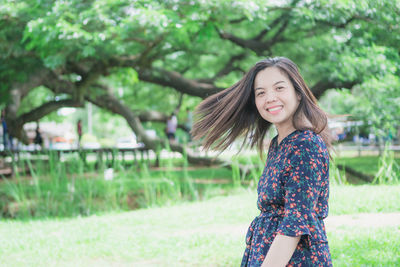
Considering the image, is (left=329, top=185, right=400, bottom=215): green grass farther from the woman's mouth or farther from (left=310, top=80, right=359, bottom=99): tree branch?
the woman's mouth

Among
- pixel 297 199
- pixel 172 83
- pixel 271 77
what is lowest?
pixel 297 199

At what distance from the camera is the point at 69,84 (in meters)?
13.6

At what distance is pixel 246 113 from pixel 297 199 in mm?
638

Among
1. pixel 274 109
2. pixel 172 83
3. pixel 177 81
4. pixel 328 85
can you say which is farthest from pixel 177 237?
pixel 172 83

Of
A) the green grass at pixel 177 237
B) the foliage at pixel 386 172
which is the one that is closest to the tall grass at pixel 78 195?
the green grass at pixel 177 237

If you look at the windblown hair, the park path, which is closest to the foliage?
the park path

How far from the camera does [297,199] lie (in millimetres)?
1654

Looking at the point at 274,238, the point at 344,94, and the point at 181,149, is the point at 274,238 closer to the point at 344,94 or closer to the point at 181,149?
the point at 344,94

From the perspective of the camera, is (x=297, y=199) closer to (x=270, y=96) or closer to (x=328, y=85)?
(x=270, y=96)

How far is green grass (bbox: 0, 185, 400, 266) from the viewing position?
4.85 m

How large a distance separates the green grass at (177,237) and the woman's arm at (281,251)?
293 centimetres

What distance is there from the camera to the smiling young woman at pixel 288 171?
166 cm

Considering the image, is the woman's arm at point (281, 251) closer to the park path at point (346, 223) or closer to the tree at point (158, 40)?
the park path at point (346, 223)

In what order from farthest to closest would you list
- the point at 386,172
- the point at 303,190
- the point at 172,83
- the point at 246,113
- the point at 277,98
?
the point at 172,83 → the point at 386,172 → the point at 246,113 → the point at 277,98 → the point at 303,190
